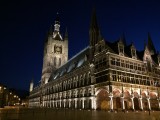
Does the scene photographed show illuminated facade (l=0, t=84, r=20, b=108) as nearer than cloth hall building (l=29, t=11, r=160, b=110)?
No

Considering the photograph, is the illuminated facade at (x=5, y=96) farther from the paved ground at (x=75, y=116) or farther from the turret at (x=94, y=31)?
the turret at (x=94, y=31)

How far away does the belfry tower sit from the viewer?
297ft

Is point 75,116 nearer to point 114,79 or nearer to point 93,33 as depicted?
point 114,79

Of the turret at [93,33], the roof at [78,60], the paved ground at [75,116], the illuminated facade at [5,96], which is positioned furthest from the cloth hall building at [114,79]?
the illuminated facade at [5,96]

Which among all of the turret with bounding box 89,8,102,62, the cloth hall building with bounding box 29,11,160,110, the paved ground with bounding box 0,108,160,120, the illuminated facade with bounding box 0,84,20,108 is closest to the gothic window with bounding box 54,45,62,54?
the illuminated facade with bounding box 0,84,20,108

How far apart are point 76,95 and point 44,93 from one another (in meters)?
38.5

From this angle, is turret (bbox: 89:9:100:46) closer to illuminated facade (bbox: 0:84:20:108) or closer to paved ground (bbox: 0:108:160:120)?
paved ground (bbox: 0:108:160:120)

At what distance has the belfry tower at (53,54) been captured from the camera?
9065 centimetres

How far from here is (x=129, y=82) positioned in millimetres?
39469

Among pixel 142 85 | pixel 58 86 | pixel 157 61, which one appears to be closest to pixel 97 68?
pixel 142 85

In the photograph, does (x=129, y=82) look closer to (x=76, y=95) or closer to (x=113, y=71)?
(x=113, y=71)

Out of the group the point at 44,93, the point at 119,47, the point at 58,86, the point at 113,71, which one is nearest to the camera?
the point at 113,71

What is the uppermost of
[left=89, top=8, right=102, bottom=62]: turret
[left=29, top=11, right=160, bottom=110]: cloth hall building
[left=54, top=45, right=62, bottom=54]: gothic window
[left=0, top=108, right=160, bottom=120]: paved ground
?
[left=54, top=45, right=62, bottom=54]: gothic window

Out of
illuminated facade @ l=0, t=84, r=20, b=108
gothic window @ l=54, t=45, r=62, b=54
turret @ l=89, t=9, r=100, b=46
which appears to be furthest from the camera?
gothic window @ l=54, t=45, r=62, b=54
